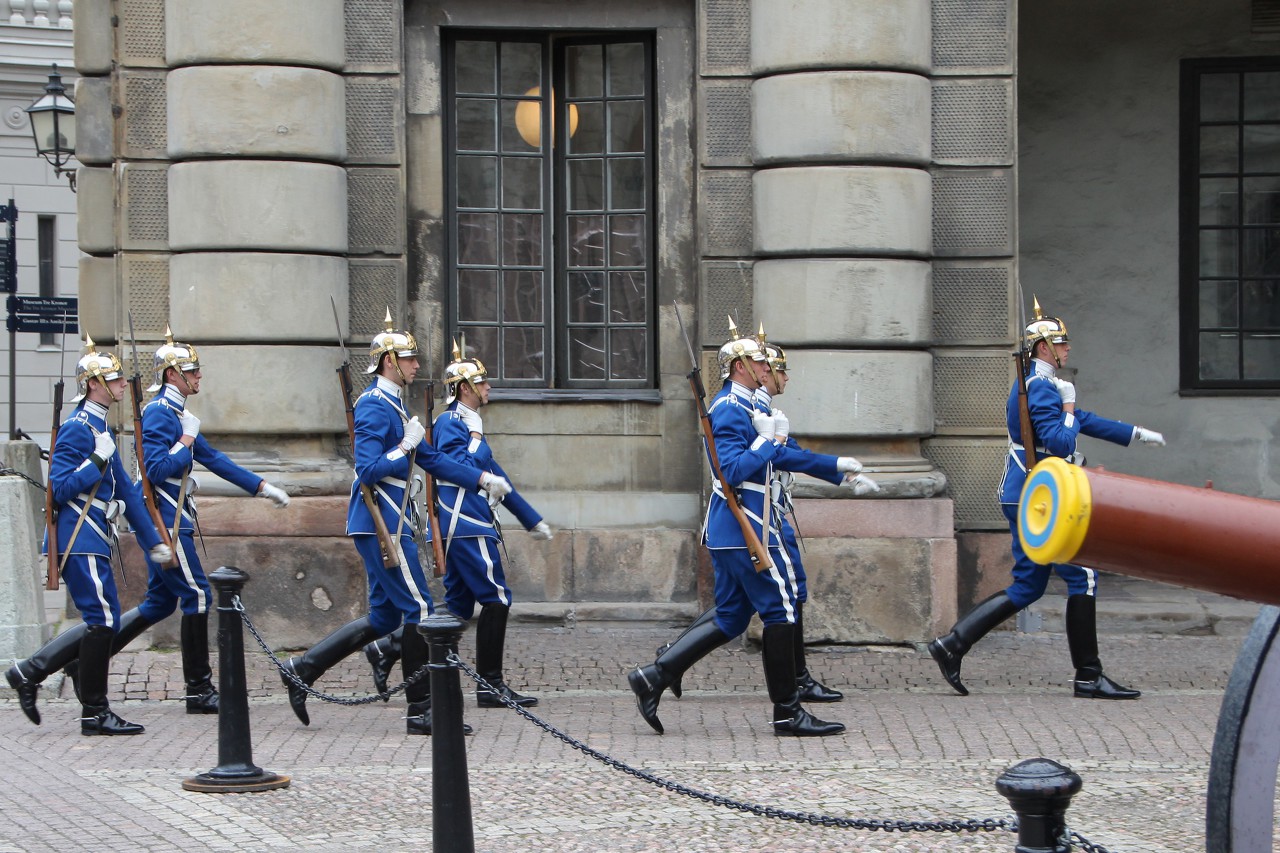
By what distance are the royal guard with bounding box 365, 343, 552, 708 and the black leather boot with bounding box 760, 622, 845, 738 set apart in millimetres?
1333

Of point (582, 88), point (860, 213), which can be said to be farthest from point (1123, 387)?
point (582, 88)

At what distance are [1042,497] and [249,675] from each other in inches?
296

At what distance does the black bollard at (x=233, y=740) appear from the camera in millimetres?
7176

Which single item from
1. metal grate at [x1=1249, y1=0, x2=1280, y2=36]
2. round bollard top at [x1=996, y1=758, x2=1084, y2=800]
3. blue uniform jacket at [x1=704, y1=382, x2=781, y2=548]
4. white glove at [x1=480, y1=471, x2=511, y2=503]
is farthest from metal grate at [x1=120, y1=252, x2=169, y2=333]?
round bollard top at [x1=996, y1=758, x2=1084, y2=800]

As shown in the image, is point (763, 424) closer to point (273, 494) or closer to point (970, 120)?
point (273, 494)

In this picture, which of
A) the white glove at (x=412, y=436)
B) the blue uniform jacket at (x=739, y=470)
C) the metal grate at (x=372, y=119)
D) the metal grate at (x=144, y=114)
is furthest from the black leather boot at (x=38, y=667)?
the metal grate at (x=372, y=119)

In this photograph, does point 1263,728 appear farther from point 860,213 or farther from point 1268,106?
point 1268,106

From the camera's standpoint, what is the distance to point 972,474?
448 inches

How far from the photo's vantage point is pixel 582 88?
12.1m

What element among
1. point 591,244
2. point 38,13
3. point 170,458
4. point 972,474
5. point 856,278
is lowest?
point 972,474

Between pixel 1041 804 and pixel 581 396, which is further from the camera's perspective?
pixel 581 396

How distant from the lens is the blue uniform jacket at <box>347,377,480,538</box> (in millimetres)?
8781

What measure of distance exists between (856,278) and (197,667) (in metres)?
4.34

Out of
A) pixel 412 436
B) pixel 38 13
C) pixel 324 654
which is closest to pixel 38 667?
pixel 324 654
